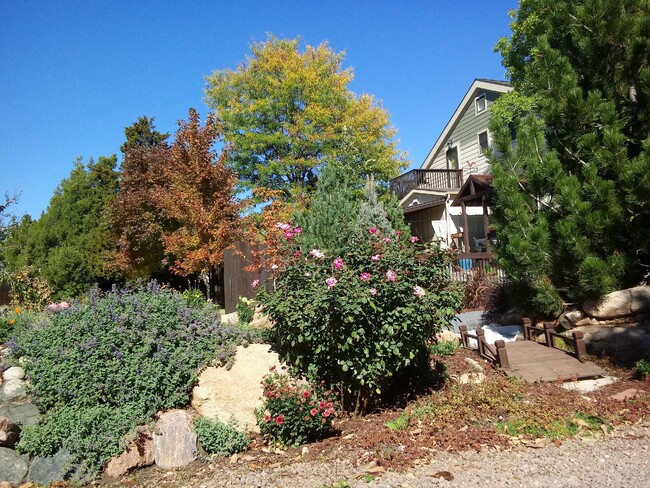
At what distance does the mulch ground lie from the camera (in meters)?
4.02

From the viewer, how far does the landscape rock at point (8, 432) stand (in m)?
4.33

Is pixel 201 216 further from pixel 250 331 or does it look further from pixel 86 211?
pixel 86 211

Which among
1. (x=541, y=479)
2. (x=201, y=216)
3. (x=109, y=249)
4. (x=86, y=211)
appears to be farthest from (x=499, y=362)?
(x=86, y=211)

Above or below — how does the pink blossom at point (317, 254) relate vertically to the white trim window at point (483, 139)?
below

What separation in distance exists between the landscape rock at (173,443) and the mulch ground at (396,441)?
0.10 metres

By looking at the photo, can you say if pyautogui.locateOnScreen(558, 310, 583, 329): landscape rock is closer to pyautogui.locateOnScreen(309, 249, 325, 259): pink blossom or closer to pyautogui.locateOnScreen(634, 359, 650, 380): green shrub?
pyautogui.locateOnScreen(634, 359, 650, 380): green shrub

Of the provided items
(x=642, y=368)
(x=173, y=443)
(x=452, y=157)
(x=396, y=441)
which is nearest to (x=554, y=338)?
(x=642, y=368)

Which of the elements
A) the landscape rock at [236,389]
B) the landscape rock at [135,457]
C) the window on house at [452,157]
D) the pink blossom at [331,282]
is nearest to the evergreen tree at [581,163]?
the pink blossom at [331,282]

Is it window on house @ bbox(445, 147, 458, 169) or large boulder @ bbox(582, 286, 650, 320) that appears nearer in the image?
large boulder @ bbox(582, 286, 650, 320)

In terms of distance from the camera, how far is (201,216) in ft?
38.7

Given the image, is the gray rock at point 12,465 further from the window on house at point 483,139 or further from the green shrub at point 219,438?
the window on house at point 483,139

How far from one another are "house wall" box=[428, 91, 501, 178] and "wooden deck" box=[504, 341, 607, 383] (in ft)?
47.0

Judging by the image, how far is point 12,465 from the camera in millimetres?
4203

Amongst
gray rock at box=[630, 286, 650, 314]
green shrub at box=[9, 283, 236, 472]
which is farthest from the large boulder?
green shrub at box=[9, 283, 236, 472]
